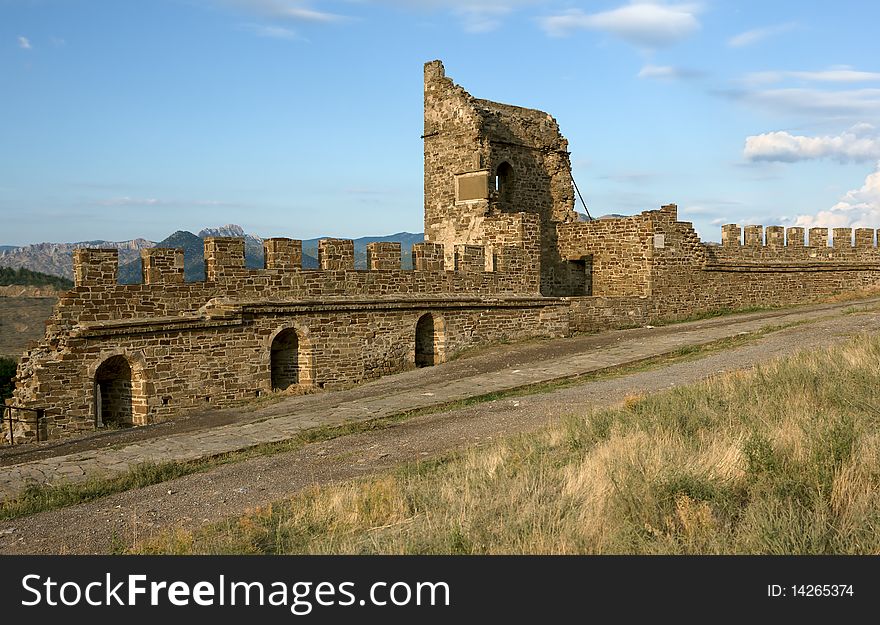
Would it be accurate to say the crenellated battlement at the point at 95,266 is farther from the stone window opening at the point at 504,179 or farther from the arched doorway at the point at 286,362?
the stone window opening at the point at 504,179

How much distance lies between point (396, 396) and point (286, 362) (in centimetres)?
372

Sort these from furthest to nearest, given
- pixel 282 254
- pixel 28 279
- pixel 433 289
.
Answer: pixel 28 279
pixel 433 289
pixel 282 254

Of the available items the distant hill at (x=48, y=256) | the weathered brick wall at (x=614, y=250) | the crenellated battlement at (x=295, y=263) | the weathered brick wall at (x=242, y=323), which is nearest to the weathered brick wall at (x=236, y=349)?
the weathered brick wall at (x=242, y=323)

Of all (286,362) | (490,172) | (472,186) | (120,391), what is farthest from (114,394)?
(490,172)

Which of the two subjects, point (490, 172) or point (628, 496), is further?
point (490, 172)

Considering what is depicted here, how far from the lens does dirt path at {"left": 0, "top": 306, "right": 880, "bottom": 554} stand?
751 centimetres

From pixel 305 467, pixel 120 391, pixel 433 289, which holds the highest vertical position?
pixel 433 289

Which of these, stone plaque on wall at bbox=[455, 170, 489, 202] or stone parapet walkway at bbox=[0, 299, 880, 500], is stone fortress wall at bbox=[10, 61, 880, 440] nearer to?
stone plaque on wall at bbox=[455, 170, 489, 202]

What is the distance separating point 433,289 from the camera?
18.4 m

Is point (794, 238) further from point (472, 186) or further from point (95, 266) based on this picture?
point (95, 266)
